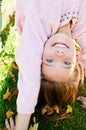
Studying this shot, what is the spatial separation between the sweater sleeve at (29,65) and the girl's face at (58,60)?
42 millimetres

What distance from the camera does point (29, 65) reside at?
237 cm

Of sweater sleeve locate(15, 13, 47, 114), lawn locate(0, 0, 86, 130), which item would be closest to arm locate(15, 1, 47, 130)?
sweater sleeve locate(15, 13, 47, 114)

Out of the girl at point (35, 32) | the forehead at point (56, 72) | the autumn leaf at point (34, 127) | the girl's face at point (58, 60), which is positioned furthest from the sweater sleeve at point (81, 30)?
the autumn leaf at point (34, 127)

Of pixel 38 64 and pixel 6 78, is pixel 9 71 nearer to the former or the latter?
pixel 6 78

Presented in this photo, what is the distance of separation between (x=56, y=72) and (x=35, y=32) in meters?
0.28

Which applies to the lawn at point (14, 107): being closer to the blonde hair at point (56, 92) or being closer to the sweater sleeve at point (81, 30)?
the blonde hair at point (56, 92)

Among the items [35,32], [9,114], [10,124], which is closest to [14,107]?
[9,114]

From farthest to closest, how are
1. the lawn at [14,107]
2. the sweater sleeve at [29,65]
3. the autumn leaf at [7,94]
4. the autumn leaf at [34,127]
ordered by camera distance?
the autumn leaf at [7,94] → the lawn at [14,107] → the autumn leaf at [34,127] → the sweater sleeve at [29,65]

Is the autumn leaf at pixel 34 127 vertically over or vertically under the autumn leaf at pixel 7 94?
under

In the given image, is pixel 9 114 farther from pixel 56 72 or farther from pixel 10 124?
pixel 56 72

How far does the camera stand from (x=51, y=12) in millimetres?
2525

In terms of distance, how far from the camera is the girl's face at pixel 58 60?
2.38m

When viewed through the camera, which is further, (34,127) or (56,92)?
(34,127)

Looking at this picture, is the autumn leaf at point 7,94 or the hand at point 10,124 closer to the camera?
the hand at point 10,124
